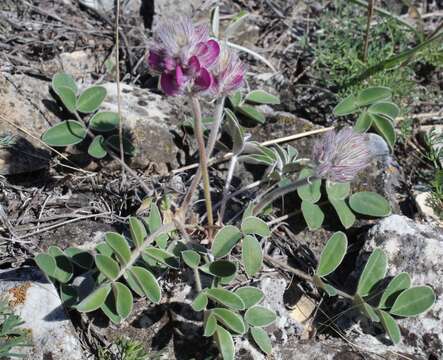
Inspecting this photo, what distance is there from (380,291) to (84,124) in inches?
63.7

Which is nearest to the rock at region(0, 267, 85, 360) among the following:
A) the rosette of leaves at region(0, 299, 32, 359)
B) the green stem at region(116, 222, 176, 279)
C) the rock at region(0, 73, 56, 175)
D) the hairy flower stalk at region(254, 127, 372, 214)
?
the rosette of leaves at region(0, 299, 32, 359)

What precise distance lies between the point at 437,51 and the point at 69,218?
2.35m

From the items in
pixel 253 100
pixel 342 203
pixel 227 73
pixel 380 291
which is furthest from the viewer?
pixel 253 100

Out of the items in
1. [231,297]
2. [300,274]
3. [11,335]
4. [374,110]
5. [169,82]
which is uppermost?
[169,82]

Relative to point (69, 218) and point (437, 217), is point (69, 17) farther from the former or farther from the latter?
point (437, 217)

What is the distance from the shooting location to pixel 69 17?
12.5ft

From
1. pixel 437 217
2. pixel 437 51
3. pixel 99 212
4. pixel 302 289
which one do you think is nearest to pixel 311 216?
pixel 302 289

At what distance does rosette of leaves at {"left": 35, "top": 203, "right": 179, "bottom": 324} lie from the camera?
238 centimetres

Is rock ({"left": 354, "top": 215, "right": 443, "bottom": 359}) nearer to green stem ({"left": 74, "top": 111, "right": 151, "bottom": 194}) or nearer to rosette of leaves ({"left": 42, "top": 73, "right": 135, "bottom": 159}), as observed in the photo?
green stem ({"left": 74, "top": 111, "right": 151, "bottom": 194})

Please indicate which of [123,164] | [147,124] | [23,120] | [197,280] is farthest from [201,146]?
[23,120]

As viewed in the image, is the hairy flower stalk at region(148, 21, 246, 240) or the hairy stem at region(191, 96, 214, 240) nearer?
the hairy flower stalk at region(148, 21, 246, 240)

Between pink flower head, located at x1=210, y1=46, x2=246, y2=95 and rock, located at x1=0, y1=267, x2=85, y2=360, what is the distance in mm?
1056

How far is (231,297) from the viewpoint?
2430 millimetres

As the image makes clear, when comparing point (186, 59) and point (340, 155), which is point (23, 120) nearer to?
point (186, 59)
